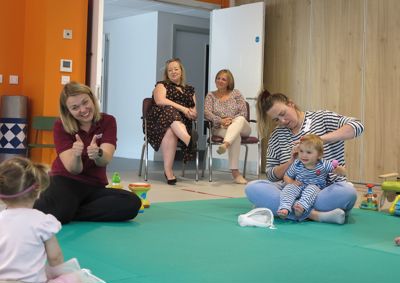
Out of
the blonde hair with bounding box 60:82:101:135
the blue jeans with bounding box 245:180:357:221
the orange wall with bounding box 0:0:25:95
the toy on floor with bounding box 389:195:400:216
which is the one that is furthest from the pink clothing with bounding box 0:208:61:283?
the orange wall with bounding box 0:0:25:95

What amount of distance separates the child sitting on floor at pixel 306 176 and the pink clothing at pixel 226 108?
→ 2507 mm

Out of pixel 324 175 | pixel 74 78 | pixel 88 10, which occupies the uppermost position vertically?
pixel 88 10

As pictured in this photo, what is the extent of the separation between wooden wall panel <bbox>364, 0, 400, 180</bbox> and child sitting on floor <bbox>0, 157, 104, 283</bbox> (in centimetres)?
462

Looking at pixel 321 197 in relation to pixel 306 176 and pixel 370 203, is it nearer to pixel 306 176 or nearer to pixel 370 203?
pixel 306 176

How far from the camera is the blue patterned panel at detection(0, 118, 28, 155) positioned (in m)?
6.10

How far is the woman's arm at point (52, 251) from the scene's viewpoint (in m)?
1.58

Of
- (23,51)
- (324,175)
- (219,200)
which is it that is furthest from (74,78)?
(324,175)

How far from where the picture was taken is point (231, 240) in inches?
105

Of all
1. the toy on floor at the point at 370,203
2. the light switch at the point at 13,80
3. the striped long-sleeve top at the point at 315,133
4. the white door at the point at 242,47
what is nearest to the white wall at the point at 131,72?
the white door at the point at 242,47

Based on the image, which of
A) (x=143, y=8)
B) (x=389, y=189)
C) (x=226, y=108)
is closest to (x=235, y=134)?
(x=226, y=108)

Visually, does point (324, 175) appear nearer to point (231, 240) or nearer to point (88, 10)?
point (231, 240)

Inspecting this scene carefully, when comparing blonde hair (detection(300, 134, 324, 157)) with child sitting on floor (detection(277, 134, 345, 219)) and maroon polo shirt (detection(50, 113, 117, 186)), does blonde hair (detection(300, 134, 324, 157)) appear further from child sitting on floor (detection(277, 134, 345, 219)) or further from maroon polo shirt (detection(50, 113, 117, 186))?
maroon polo shirt (detection(50, 113, 117, 186))

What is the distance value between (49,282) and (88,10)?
5.15 m

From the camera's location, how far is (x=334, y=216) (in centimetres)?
320
